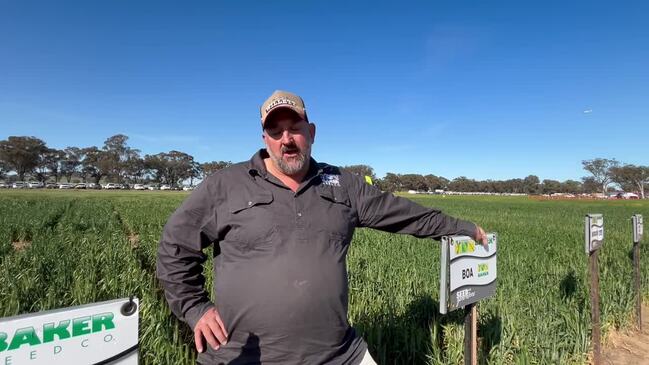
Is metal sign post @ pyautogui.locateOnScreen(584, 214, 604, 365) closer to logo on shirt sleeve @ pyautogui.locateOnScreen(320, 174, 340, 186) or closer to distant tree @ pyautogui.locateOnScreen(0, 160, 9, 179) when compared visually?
logo on shirt sleeve @ pyautogui.locateOnScreen(320, 174, 340, 186)

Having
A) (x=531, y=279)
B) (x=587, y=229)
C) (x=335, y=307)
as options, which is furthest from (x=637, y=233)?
(x=335, y=307)

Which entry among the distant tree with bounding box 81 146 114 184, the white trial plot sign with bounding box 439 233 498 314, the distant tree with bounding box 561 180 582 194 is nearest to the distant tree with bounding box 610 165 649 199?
the distant tree with bounding box 561 180 582 194

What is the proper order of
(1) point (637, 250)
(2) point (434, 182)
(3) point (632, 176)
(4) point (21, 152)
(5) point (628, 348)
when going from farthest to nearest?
(2) point (434, 182) → (3) point (632, 176) → (4) point (21, 152) → (1) point (637, 250) → (5) point (628, 348)

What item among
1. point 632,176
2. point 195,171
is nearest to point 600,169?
point 632,176

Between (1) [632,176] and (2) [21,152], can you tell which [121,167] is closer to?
(2) [21,152]

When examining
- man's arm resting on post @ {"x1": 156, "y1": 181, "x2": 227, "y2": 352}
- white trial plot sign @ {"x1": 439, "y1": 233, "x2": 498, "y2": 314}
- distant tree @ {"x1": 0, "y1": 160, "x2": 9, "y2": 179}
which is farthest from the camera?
distant tree @ {"x1": 0, "y1": 160, "x2": 9, "y2": 179}

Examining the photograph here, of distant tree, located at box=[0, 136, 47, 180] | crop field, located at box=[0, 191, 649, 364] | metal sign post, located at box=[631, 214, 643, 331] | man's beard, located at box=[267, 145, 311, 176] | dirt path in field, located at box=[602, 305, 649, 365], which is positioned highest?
distant tree, located at box=[0, 136, 47, 180]

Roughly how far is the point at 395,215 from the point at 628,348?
4270 millimetres

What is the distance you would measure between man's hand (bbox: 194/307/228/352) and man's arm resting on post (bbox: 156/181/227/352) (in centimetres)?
4

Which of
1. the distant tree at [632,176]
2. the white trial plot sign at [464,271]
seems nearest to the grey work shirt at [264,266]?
the white trial plot sign at [464,271]

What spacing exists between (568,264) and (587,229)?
4.25 m

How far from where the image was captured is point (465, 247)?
8.61 feet

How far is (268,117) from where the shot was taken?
2180 millimetres

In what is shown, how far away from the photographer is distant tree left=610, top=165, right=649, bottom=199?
9938 cm
